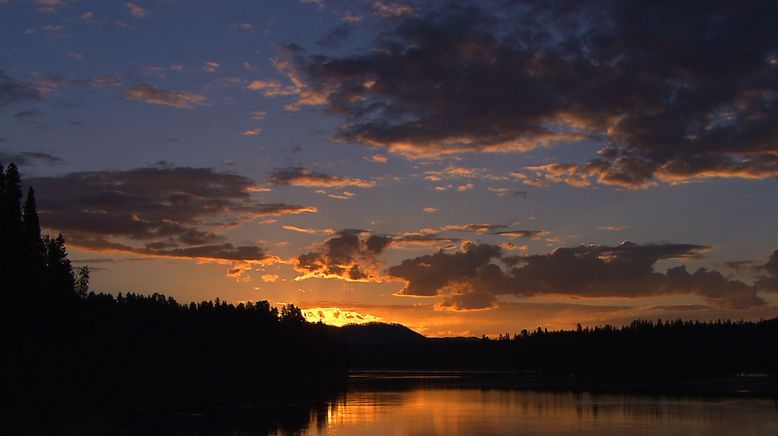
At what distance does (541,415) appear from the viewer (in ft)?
327

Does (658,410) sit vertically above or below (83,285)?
below

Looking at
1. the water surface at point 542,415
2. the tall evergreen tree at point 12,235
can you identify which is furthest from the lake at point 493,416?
the tall evergreen tree at point 12,235

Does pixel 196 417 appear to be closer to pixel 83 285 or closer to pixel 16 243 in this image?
pixel 16 243

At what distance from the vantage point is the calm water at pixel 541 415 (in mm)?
80375

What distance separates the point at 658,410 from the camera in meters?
105

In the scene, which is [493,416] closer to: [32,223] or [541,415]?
[541,415]

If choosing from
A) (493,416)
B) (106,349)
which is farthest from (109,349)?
(493,416)

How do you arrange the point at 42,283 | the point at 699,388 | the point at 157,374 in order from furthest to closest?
the point at 699,388
the point at 157,374
the point at 42,283

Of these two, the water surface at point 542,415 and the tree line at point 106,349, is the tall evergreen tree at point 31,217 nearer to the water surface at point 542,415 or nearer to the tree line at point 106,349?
the tree line at point 106,349

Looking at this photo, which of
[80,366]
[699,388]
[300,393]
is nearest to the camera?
[80,366]

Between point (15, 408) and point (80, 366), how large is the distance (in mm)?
17523

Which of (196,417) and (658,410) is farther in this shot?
Answer: (658,410)

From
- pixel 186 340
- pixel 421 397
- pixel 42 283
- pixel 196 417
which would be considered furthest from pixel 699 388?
pixel 42 283

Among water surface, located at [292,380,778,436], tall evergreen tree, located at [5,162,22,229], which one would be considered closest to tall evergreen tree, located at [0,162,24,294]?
tall evergreen tree, located at [5,162,22,229]
